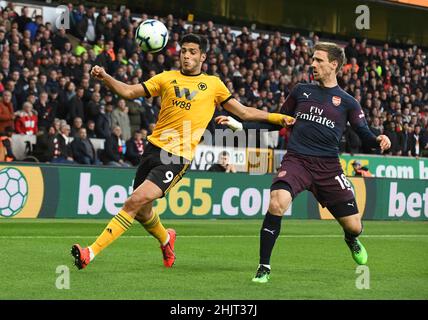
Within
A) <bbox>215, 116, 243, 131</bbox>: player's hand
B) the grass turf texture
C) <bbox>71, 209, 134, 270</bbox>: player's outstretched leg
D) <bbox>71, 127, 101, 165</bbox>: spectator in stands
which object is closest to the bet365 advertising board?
the grass turf texture

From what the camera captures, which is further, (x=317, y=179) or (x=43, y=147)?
(x=43, y=147)

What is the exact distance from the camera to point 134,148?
2153 centimetres

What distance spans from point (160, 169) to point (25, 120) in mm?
11093

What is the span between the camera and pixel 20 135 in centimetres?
1961

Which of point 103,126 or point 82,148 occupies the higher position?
point 103,126

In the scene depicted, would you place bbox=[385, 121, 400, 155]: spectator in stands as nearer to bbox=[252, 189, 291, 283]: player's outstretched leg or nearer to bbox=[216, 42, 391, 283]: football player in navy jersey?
bbox=[216, 42, 391, 283]: football player in navy jersey

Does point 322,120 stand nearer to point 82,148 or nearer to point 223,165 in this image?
point 82,148

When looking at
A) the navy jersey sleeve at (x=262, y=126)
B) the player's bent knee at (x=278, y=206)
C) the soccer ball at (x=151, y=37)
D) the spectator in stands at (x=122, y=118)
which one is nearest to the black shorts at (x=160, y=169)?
the navy jersey sleeve at (x=262, y=126)

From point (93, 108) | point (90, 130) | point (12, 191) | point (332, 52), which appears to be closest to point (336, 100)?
point (332, 52)

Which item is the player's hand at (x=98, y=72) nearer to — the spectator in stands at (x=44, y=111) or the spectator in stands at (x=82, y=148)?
the spectator in stands at (x=82, y=148)

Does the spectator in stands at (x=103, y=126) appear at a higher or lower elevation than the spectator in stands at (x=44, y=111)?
lower

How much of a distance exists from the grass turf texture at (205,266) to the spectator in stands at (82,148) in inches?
128

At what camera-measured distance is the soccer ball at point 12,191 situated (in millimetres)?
17031
